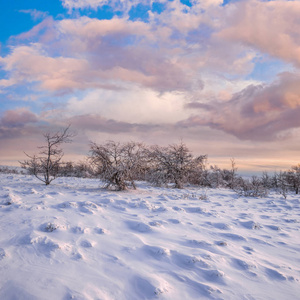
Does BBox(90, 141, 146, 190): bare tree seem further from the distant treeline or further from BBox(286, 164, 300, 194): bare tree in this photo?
BBox(286, 164, 300, 194): bare tree

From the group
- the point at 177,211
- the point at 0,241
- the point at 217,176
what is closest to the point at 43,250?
the point at 0,241

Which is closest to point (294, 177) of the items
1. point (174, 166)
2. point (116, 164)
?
point (174, 166)

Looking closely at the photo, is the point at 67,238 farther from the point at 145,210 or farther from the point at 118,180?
the point at 118,180

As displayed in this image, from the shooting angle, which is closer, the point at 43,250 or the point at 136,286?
the point at 136,286

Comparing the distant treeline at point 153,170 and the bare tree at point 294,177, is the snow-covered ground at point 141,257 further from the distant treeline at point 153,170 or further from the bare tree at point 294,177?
the bare tree at point 294,177

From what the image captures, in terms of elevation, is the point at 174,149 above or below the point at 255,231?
above

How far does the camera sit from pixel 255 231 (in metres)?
5.03

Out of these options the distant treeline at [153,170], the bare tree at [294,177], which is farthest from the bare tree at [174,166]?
the bare tree at [294,177]

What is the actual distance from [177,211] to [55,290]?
4.61 metres

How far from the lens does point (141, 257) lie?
3.36m

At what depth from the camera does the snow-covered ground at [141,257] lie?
8.32ft

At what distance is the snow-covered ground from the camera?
8.32 feet

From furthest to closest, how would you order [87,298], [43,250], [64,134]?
[64,134], [43,250], [87,298]

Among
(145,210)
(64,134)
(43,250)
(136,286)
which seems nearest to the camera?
(136,286)
